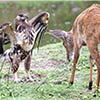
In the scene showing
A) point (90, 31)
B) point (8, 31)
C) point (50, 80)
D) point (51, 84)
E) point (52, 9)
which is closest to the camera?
point (90, 31)

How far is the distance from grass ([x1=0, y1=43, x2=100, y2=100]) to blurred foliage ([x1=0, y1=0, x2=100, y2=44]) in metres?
9.44

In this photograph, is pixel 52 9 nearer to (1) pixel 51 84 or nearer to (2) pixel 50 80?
(2) pixel 50 80

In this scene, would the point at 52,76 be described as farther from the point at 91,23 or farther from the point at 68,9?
the point at 68,9

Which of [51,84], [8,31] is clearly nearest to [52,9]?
[51,84]

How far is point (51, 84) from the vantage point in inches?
307

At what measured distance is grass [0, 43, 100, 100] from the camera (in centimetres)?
706

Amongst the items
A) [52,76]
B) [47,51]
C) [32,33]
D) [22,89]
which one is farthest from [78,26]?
[47,51]

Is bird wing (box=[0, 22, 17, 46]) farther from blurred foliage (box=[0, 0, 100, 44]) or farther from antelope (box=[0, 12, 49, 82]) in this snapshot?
blurred foliage (box=[0, 0, 100, 44])

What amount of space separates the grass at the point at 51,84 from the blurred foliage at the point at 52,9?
9.44 metres

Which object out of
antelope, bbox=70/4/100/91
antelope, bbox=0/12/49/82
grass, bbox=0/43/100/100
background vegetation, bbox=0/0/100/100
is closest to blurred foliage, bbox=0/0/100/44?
background vegetation, bbox=0/0/100/100

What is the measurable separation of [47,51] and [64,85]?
4.27 metres

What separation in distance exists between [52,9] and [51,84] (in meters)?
20.2

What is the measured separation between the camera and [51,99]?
22.5ft

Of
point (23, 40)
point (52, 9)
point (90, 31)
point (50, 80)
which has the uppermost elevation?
point (90, 31)
